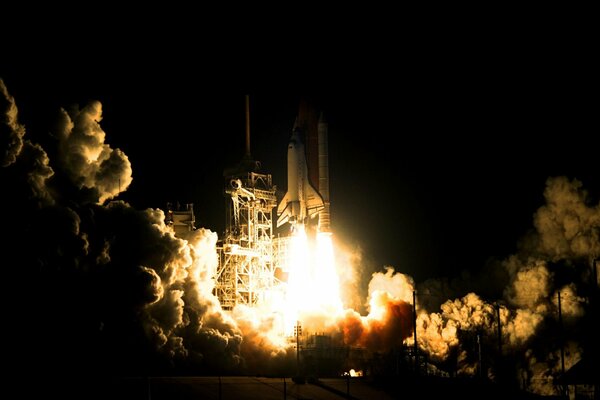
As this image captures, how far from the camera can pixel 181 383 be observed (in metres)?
55.3

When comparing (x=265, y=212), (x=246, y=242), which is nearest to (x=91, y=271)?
(x=246, y=242)

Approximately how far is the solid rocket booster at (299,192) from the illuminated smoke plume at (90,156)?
14352 millimetres

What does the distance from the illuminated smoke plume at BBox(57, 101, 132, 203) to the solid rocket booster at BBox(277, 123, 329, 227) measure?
14.4m

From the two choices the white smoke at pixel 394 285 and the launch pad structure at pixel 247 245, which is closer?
the launch pad structure at pixel 247 245

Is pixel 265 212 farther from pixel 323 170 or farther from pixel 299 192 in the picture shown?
pixel 323 170

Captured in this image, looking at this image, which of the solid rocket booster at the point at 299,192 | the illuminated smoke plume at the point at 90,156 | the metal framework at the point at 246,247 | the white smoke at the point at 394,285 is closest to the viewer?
the illuminated smoke plume at the point at 90,156

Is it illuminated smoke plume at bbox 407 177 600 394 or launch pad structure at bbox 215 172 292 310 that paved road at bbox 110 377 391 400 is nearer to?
launch pad structure at bbox 215 172 292 310

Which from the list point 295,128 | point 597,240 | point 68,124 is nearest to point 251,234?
point 295,128

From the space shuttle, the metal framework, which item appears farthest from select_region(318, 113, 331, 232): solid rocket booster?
the metal framework

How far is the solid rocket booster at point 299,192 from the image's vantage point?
2842 inches

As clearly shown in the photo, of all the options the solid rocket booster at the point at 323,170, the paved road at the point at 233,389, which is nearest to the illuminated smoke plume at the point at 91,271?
the paved road at the point at 233,389

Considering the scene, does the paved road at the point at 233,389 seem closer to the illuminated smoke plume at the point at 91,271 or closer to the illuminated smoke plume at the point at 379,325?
the illuminated smoke plume at the point at 91,271

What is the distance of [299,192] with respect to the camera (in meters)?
72.6

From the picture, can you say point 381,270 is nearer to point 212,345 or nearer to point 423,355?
point 423,355
